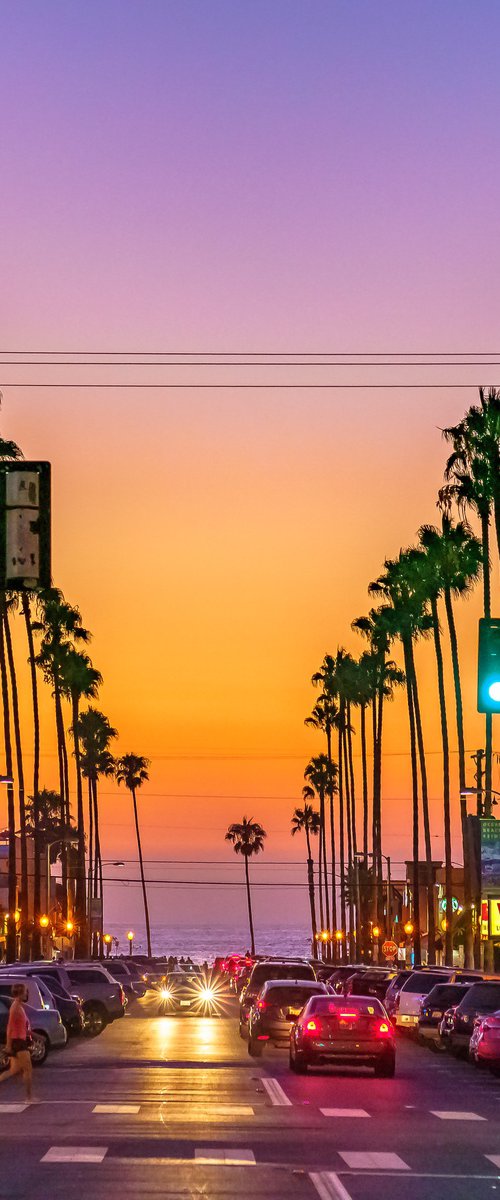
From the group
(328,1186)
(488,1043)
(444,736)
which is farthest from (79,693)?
(328,1186)

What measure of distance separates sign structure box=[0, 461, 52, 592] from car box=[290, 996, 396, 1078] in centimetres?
1628

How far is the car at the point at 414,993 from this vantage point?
1761 inches

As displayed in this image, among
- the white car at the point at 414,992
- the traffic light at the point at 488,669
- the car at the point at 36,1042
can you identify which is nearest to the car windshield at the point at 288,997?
the car at the point at 36,1042

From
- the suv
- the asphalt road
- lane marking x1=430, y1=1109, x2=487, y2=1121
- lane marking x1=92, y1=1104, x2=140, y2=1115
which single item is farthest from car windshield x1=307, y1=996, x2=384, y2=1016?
the suv

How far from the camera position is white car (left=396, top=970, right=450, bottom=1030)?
147 ft

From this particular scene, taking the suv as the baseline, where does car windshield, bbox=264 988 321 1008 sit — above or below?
above

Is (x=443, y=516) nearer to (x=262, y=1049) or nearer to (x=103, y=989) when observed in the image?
(x=103, y=989)

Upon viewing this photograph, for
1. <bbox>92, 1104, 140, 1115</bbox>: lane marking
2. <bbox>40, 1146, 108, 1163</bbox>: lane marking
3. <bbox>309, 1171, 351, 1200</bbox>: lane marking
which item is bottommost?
<bbox>92, 1104, 140, 1115</bbox>: lane marking

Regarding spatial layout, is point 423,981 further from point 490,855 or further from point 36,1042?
point 490,855

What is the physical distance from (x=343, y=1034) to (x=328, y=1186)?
1571cm

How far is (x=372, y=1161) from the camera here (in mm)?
17422

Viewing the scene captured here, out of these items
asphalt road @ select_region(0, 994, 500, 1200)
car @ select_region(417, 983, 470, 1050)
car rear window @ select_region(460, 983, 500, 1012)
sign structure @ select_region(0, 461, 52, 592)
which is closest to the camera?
asphalt road @ select_region(0, 994, 500, 1200)

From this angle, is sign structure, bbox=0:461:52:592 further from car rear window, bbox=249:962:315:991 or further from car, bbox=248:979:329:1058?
car rear window, bbox=249:962:315:991

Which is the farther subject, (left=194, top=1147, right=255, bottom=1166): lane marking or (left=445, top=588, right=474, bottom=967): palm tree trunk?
(left=445, top=588, right=474, bottom=967): palm tree trunk
